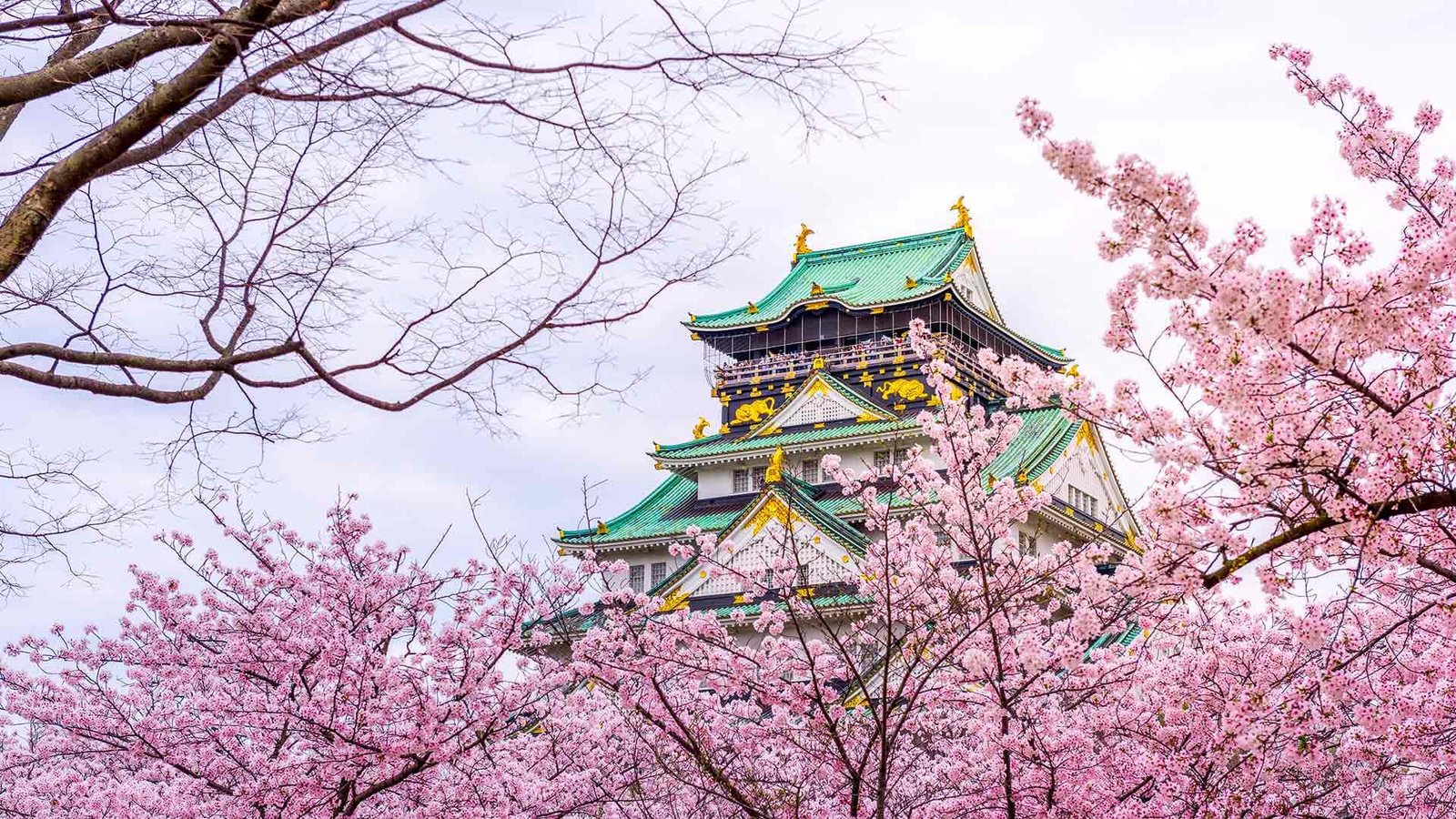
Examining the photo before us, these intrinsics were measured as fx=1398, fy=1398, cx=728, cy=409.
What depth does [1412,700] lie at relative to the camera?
8516mm

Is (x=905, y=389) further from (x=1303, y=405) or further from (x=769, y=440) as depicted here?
(x=1303, y=405)

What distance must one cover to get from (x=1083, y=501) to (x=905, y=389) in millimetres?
5157

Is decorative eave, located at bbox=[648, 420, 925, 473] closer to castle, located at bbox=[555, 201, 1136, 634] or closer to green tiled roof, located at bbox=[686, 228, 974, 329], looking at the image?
castle, located at bbox=[555, 201, 1136, 634]

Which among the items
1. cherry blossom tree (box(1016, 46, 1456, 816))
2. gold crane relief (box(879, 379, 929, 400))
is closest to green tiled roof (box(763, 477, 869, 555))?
gold crane relief (box(879, 379, 929, 400))

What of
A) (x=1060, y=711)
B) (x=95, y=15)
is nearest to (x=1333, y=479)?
(x=95, y=15)

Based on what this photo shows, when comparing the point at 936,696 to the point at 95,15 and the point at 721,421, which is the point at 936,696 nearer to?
the point at 95,15

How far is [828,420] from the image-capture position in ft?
111

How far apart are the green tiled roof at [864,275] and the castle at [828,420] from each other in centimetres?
6

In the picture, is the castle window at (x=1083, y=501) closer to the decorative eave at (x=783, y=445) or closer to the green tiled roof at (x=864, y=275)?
the decorative eave at (x=783, y=445)

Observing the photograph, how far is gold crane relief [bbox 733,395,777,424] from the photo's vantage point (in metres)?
35.6

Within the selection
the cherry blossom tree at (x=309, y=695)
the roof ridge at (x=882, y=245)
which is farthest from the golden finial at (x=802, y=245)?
the cherry blossom tree at (x=309, y=695)

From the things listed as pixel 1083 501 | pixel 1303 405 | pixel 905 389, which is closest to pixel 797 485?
pixel 905 389

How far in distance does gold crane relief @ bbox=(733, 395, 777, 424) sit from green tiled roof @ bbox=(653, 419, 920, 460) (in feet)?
1.95

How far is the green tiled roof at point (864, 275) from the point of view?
3634 centimetres
